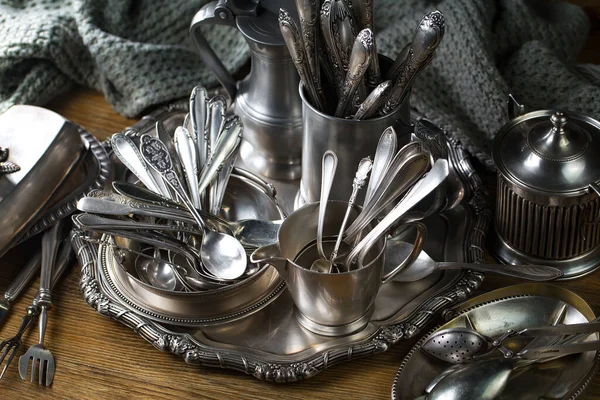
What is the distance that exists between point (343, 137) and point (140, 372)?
0.21 metres

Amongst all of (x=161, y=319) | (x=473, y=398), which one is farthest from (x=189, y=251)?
(x=473, y=398)

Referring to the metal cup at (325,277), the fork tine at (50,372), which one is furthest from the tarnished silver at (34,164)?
the metal cup at (325,277)

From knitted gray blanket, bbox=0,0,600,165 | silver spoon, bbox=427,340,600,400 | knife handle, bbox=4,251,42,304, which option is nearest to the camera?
silver spoon, bbox=427,340,600,400

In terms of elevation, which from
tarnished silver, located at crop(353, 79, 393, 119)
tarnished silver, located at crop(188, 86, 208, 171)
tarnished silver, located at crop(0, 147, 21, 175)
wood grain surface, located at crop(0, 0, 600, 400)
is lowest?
wood grain surface, located at crop(0, 0, 600, 400)

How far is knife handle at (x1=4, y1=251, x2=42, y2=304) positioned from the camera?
24.5 inches

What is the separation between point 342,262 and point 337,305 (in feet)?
0.13

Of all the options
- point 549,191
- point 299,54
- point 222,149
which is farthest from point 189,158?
point 549,191

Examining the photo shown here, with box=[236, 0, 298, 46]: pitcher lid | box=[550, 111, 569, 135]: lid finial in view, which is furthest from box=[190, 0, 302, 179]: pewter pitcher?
box=[550, 111, 569, 135]: lid finial

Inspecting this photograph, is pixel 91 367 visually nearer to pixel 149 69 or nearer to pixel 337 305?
pixel 337 305

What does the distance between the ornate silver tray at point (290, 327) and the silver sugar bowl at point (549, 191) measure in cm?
4

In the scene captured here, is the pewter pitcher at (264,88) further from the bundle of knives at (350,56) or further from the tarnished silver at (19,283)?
the tarnished silver at (19,283)

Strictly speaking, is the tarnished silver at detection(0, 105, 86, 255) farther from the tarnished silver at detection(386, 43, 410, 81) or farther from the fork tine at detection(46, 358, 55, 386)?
the tarnished silver at detection(386, 43, 410, 81)

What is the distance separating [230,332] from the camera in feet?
1.92

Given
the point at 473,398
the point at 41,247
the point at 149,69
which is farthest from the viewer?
the point at 149,69
